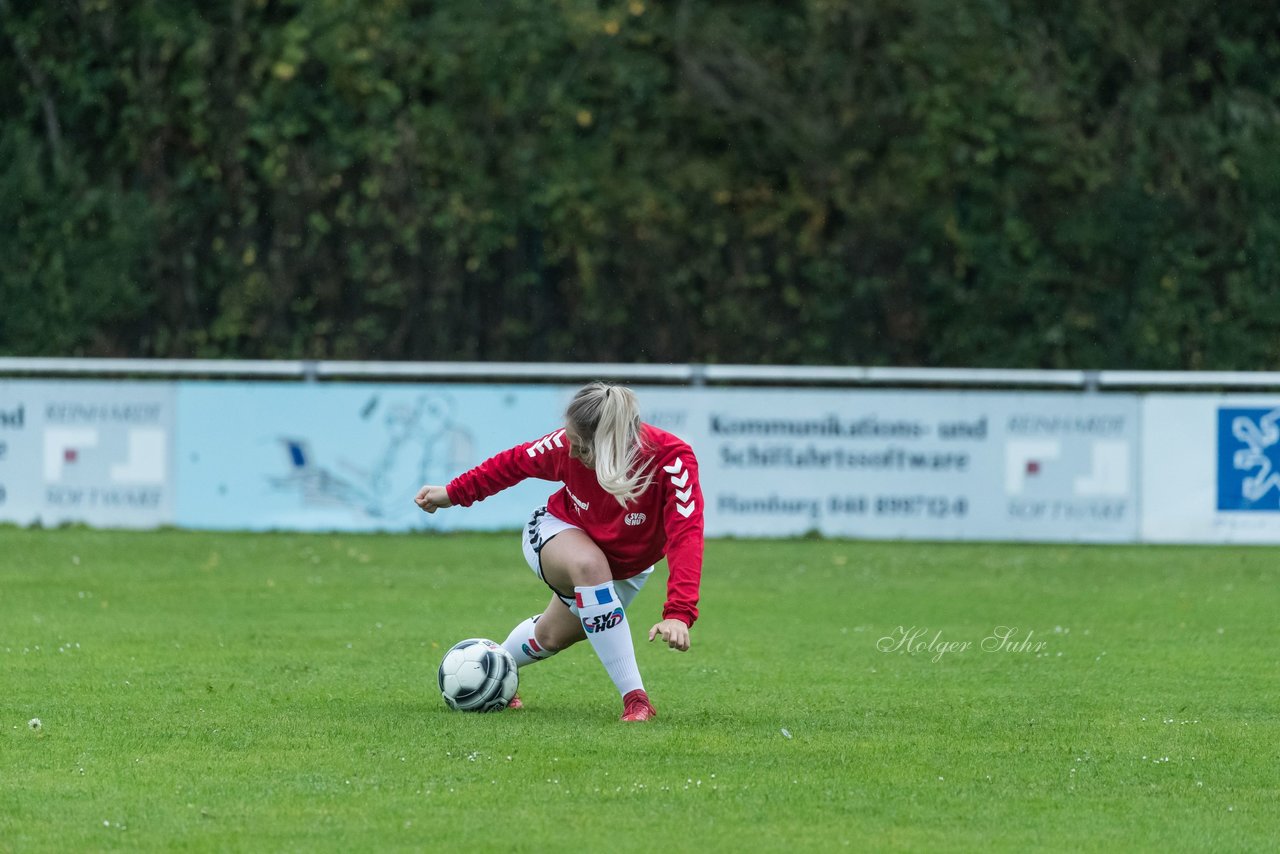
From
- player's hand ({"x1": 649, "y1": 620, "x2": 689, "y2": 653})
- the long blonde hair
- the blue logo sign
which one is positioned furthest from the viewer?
the blue logo sign

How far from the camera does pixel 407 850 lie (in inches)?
222

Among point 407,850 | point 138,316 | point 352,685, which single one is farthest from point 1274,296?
point 407,850

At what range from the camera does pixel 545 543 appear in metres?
8.23

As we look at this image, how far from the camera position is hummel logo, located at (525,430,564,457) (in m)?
8.21

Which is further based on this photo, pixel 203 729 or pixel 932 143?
pixel 932 143

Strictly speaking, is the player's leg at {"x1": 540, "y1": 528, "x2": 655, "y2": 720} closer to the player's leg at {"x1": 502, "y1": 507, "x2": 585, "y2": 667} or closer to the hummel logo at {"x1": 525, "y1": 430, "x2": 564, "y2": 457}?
the player's leg at {"x1": 502, "y1": 507, "x2": 585, "y2": 667}

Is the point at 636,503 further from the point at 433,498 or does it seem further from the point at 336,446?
the point at 336,446

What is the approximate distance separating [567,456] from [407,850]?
280 cm

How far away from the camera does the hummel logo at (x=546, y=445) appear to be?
26.9ft

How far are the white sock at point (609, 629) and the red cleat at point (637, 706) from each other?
0.03m

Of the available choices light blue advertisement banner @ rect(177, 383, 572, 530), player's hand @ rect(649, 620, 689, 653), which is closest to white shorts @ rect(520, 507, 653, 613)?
player's hand @ rect(649, 620, 689, 653)

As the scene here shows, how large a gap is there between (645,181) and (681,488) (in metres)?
15.4

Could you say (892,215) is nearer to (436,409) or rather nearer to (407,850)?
(436,409)

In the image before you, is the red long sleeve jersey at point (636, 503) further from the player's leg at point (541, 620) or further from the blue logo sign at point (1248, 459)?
the blue logo sign at point (1248, 459)
